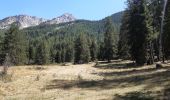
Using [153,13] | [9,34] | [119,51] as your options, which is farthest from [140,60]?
[119,51]

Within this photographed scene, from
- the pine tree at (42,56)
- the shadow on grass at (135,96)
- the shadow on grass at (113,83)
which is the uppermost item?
the pine tree at (42,56)

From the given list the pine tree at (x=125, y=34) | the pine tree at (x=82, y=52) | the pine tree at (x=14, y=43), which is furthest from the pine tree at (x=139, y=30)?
the pine tree at (x=82, y=52)

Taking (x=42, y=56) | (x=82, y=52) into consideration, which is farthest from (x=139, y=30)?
(x=42, y=56)

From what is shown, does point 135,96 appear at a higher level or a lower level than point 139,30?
lower

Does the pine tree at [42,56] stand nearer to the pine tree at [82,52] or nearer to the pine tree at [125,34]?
the pine tree at [82,52]

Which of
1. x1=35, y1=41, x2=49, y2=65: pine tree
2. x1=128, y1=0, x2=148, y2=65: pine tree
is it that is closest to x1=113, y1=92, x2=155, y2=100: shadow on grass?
x1=128, y1=0, x2=148, y2=65: pine tree

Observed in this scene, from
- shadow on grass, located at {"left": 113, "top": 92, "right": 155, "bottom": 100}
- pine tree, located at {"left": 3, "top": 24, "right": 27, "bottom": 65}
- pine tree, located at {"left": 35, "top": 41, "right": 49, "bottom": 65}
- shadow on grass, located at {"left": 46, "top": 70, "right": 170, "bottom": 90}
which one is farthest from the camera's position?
pine tree, located at {"left": 35, "top": 41, "right": 49, "bottom": 65}

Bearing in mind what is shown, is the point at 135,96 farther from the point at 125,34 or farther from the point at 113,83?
the point at 125,34

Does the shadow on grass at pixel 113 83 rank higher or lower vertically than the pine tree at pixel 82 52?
lower

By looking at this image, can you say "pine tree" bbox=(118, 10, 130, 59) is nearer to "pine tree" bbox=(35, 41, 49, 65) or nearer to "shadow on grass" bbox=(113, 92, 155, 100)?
"pine tree" bbox=(35, 41, 49, 65)

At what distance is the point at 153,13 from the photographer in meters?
70.8

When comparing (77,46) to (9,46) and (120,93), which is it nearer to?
(9,46)

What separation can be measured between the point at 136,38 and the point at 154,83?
33.4 m

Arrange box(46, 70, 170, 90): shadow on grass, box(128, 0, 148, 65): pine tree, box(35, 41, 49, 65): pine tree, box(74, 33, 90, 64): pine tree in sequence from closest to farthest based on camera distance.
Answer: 1. box(46, 70, 170, 90): shadow on grass
2. box(128, 0, 148, 65): pine tree
3. box(74, 33, 90, 64): pine tree
4. box(35, 41, 49, 65): pine tree
